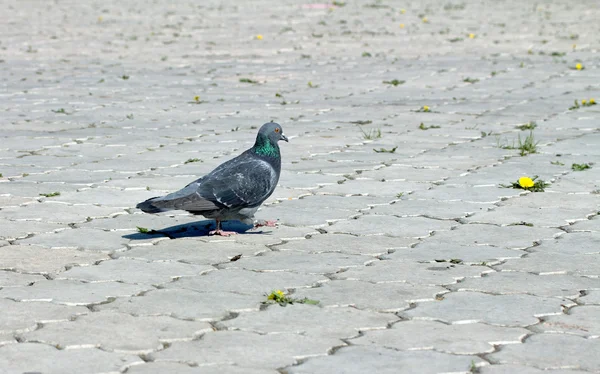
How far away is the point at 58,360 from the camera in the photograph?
3.88m

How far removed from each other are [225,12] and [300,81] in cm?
1096

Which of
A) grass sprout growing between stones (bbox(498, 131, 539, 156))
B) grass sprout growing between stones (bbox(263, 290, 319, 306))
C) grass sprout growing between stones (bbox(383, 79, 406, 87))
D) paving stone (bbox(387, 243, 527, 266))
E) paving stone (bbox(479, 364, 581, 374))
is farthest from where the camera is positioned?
grass sprout growing between stones (bbox(383, 79, 406, 87))

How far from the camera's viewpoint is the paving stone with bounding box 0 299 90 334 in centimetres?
427

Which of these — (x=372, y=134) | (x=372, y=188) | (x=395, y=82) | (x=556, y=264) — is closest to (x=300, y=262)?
(x=556, y=264)

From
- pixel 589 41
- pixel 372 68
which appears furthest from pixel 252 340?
pixel 589 41

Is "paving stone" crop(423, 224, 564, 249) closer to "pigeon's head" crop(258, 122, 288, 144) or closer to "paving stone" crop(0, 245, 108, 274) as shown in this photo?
"pigeon's head" crop(258, 122, 288, 144)

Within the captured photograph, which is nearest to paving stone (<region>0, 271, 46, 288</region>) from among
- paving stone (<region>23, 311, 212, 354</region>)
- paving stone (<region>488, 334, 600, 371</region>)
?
paving stone (<region>23, 311, 212, 354</region>)

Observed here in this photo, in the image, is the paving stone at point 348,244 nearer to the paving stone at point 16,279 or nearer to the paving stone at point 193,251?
the paving stone at point 193,251

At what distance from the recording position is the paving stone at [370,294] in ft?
15.2

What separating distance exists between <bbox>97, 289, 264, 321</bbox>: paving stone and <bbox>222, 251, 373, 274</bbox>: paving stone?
0.51 metres

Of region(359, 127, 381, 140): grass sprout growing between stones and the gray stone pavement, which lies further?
region(359, 127, 381, 140): grass sprout growing between stones

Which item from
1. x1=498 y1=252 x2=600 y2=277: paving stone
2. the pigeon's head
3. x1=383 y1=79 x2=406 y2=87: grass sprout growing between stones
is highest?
the pigeon's head

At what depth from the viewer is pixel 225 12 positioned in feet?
77.7

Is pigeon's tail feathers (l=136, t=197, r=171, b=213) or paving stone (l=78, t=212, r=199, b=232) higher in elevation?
pigeon's tail feathers (l=136, t=197, r=171, b=213)
